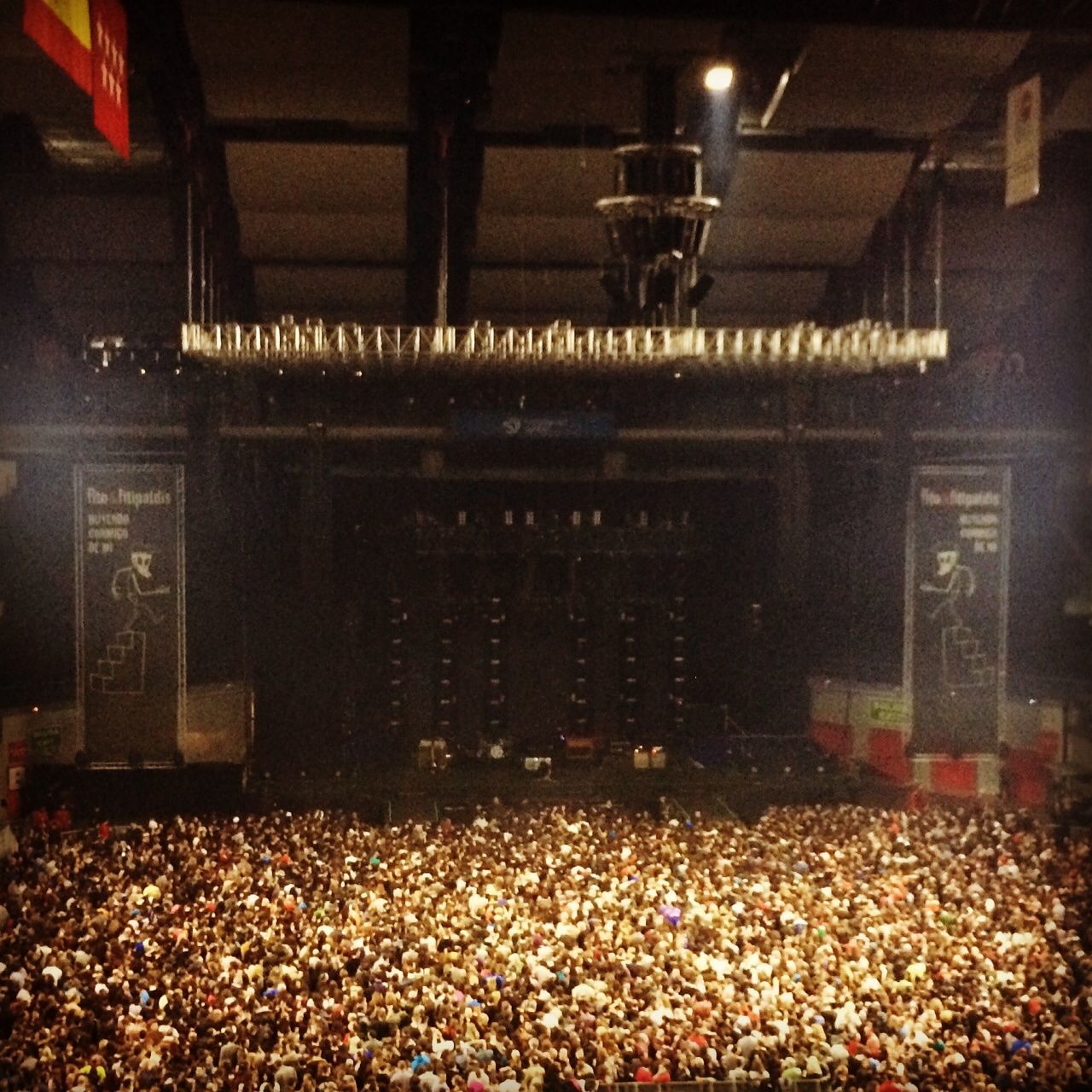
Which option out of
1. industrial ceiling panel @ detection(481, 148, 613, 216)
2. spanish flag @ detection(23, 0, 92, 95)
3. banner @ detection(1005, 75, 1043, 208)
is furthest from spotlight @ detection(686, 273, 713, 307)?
spanish flag @ detection(23, 0, 92, 95)

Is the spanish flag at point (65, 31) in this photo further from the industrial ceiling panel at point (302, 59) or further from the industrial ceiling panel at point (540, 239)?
the industrial ceiling panel at point (540, 239)

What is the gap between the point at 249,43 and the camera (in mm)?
12688

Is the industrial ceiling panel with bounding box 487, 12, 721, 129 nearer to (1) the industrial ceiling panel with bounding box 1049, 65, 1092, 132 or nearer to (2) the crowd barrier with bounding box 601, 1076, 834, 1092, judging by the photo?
(1) the industrial ceiling panel with bounding box 1049, 65, 1092, 132

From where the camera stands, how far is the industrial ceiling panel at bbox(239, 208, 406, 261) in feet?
54.0

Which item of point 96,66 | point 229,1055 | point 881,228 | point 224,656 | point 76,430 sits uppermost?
point 881,228

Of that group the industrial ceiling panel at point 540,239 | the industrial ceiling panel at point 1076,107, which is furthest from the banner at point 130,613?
the industrial ceiling panel at point 1076,107

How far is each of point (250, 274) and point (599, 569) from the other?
6328 mm

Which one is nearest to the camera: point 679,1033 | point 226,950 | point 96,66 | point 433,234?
point 96,66

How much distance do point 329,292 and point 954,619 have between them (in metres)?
9.05

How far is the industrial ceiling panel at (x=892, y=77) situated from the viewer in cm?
1245

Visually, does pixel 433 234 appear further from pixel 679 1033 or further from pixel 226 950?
pixel 679 1033

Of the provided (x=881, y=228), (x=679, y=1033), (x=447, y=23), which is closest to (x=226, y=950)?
(x=679, y=1033)

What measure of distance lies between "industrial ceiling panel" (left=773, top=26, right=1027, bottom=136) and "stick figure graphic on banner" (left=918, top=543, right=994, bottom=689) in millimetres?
4884

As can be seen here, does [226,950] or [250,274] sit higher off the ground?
[250,274]
